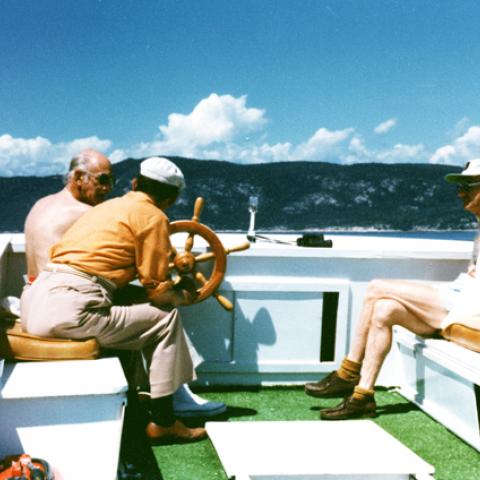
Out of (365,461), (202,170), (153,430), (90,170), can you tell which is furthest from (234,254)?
(202,170)

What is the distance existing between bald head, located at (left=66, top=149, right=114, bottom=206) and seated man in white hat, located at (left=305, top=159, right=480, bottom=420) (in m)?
1.28

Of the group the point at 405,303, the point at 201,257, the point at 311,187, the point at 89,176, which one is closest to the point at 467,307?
the point at 405,303

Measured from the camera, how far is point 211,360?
11.2 ft

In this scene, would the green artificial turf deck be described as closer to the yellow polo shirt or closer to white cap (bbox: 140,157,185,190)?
the yellow polo shirt

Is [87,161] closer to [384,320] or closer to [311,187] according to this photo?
[384,320]

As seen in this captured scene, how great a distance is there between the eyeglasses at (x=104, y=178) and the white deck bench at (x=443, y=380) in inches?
60.6

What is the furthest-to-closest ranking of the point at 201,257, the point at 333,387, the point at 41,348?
the point at 201,257 < the point at 333,387 < the point at 41,348

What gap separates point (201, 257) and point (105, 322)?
85 centimetres

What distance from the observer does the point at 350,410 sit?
115 inches

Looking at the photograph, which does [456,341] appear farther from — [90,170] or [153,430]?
[90,170]

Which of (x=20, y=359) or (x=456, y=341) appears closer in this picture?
(x=20, y=359)

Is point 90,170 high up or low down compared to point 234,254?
up

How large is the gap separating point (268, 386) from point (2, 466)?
5.98ft

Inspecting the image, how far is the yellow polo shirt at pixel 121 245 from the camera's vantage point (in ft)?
8.08
